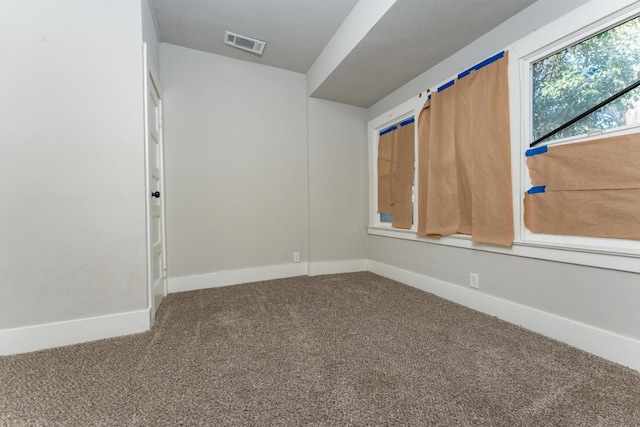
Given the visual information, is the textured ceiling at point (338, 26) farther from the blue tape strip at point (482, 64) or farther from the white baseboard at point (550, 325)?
the white baseboard at point (550, 325)

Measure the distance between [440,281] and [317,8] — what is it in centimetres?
264

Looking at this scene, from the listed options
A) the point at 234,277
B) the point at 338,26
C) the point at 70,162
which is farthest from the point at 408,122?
the point at 70,162

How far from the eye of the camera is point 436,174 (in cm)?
246

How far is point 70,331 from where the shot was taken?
164 centimetres

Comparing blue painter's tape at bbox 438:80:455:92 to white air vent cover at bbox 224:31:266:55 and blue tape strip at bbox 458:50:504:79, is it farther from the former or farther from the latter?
white air vent cover at bbox 224:31:266:55

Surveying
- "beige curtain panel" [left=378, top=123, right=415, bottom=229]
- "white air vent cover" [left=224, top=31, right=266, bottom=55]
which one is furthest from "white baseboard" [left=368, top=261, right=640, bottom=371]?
"white air vent cover" [left=224, top=31, right=266, bottom=55]

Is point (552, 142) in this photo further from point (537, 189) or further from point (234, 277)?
point (234, 277)

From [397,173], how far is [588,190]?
67.2 inches

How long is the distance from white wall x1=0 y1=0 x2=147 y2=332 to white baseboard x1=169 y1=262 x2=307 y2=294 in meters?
0.94

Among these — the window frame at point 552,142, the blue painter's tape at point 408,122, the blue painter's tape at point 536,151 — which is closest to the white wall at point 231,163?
the blue painter's tape at point 408,122

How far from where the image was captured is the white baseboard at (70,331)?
1536 millimetres

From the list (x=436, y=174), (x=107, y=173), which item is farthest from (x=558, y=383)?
(x=107, y=173)

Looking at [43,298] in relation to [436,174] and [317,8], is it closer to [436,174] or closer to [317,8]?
[317,8]

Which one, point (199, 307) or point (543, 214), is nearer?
point (543, 214)
